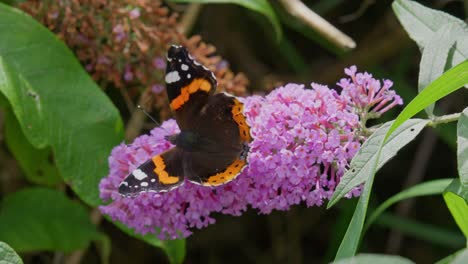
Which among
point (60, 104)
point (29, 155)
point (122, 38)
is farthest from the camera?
point (29, 155)

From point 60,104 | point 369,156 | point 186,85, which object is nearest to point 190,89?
point 186,85

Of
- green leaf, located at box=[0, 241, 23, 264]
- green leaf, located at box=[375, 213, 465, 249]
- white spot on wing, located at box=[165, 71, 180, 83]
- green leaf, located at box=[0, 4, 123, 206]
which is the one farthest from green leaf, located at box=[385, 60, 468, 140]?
green leaf, located at box=[375, 213, 465, 249]

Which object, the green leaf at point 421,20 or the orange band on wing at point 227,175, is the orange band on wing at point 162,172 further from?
the green leaf at point 421,20

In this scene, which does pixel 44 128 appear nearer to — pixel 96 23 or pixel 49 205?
pixel 96 23

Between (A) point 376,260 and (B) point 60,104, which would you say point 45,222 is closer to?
(B) point 60,104

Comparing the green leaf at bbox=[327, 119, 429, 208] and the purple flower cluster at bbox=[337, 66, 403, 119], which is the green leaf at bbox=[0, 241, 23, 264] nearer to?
the green leaf at bbox=[327, 119, 429, 208]

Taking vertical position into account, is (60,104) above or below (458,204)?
below

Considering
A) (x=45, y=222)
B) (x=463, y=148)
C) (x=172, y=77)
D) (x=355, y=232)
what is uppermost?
(x=463, y=148)
